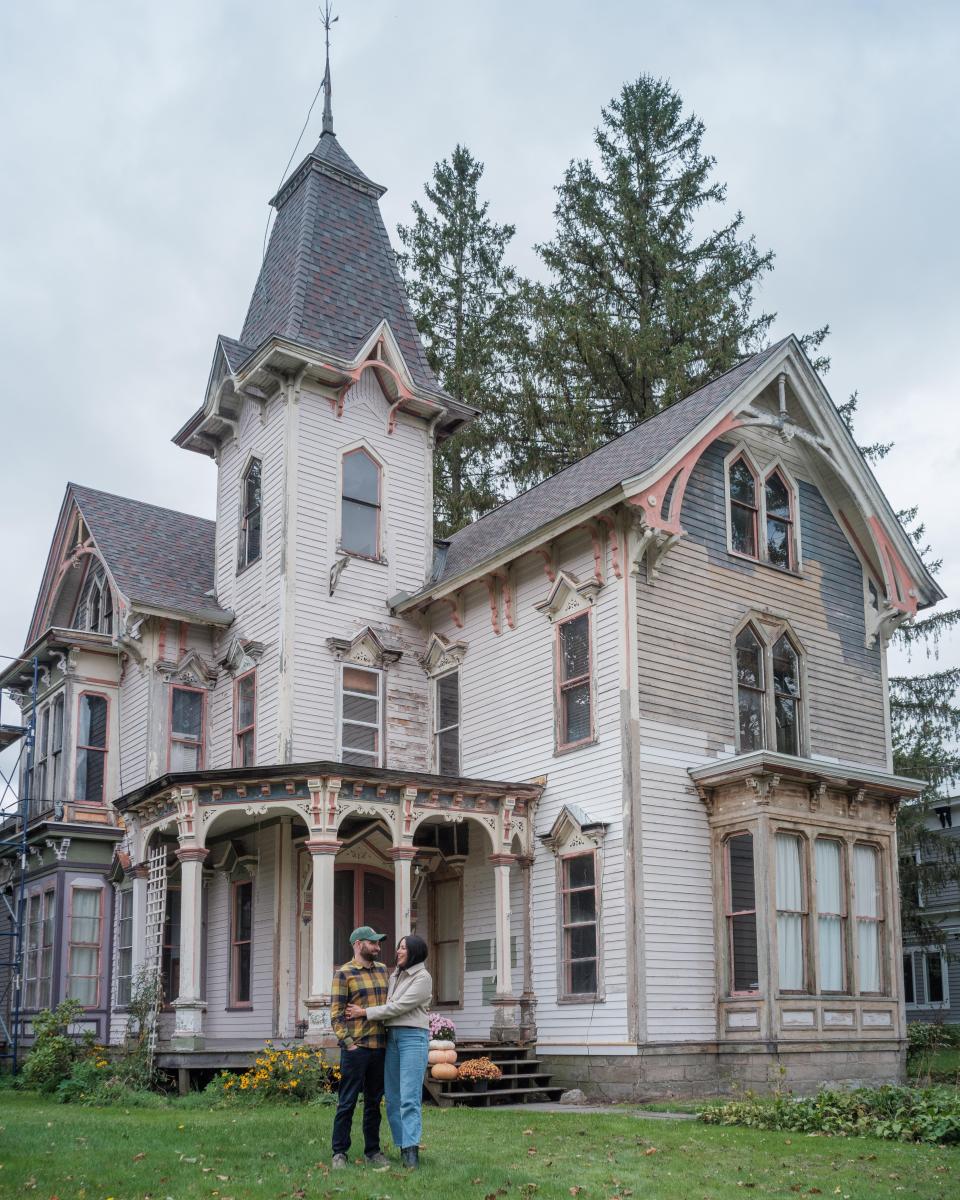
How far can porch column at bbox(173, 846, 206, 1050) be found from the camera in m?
17.4

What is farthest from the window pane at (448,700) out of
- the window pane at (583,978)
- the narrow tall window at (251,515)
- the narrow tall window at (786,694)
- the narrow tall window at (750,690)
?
the narrow tall window at (786,694)

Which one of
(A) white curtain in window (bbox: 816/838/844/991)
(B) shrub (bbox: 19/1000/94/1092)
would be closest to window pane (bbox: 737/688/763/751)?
(A) white curtain in window (bbox: 816/838/844/991)

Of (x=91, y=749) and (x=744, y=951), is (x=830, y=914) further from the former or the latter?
(x=91, y=749)

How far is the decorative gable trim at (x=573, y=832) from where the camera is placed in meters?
17.7

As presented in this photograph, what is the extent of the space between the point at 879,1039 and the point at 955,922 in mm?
26661

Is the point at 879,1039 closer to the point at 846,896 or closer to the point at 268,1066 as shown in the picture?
the point at 846,896

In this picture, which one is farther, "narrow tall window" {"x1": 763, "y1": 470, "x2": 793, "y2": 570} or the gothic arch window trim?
"narrow tall window" {"x1": 763, "y1": 470, "x2": 793, "y2": 570}

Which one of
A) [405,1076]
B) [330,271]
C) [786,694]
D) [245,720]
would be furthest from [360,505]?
[405,1076]

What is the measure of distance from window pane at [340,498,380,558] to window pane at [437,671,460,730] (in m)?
2.34

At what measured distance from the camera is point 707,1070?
17.0 meters

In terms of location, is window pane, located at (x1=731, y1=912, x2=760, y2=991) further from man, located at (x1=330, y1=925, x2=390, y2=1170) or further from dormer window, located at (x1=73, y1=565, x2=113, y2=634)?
dormer window, located at (x1=73, y1=565, x2=113, y2=634)

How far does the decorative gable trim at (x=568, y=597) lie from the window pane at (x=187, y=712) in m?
6.58

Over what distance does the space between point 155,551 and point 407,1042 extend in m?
15.9

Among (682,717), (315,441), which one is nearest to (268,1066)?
(682,717)
